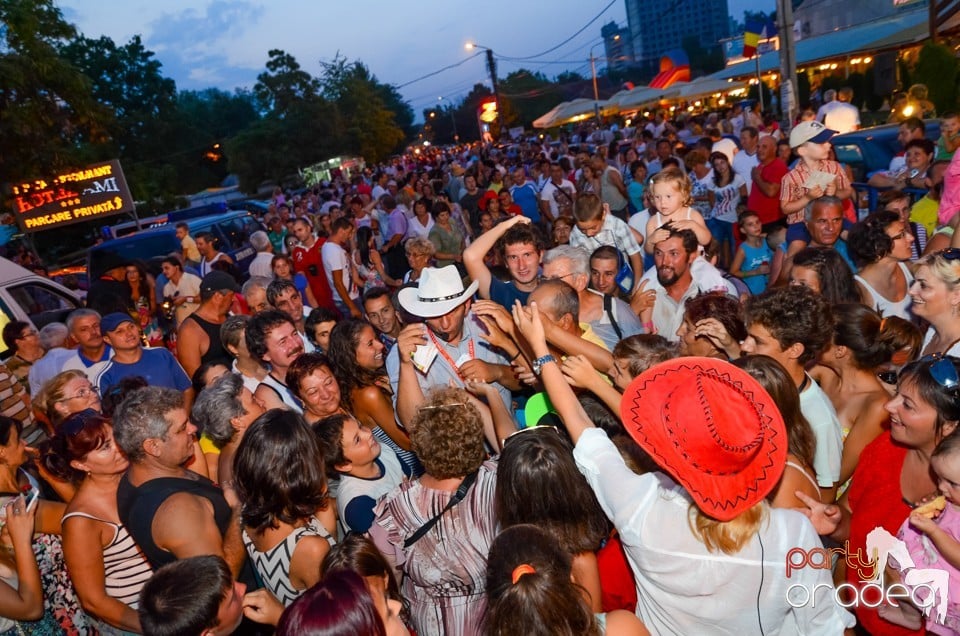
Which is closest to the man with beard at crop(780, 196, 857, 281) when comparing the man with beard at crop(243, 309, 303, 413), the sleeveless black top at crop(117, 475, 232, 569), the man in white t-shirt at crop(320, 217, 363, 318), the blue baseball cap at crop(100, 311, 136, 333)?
the man with beard at crop(243, 309, 303, 413)

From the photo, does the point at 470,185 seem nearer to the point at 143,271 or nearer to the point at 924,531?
the point at 143,271

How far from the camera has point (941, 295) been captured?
319 centimetres

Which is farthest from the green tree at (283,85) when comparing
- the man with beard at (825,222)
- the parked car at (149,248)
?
the man with beard at (825,222)

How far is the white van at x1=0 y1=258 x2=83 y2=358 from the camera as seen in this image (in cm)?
767

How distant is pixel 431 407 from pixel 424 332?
40.1 inches

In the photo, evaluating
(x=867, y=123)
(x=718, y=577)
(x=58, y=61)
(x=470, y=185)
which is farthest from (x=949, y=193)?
(x=867, y=123)

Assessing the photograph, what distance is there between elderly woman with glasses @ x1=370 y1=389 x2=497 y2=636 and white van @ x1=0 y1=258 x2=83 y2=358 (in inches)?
278

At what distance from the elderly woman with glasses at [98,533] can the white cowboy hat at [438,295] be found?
175 centimetres

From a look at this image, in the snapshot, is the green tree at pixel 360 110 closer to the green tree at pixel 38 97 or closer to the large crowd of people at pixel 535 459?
the green tree at pixel 38 97

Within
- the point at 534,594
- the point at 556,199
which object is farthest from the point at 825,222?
the point at 556,199

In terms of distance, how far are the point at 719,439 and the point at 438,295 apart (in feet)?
8.08

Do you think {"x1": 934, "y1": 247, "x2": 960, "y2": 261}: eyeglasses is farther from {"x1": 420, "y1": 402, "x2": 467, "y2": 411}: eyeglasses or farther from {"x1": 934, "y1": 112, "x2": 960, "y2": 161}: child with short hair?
{"x1": 934, "y1": 112, "x2": 960, "y2": 161}: child with short hair

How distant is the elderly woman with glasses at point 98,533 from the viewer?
9.10 feet

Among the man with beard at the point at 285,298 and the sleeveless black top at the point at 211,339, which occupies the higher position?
the man with beard at the point at 285,298
